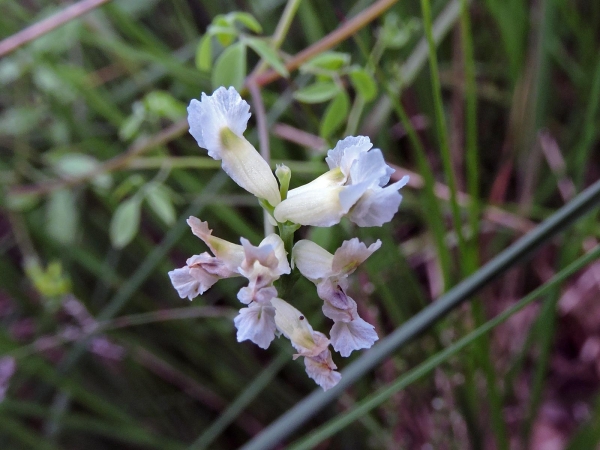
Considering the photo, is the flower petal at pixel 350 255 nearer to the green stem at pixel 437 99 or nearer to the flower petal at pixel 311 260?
the flower petal at pixel 311 260

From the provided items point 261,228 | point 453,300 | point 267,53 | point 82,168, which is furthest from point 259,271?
point 261,228

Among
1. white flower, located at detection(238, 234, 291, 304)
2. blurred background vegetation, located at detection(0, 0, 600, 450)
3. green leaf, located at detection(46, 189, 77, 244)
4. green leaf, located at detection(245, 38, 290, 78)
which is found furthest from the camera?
green leaf, located at detection(46, 189, 77, 244)

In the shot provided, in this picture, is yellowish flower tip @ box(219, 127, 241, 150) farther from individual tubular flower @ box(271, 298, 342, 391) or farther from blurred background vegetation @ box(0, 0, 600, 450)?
blurred background vegetation @ box(0, 0, 600, 450)

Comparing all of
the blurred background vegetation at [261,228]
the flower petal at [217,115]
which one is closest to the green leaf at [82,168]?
the blurred background vegetation at [261,228]

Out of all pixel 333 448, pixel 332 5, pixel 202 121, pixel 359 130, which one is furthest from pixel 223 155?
pixel 333 448

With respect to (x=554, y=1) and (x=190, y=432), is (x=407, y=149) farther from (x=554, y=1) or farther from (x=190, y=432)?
(x=190, y=432)

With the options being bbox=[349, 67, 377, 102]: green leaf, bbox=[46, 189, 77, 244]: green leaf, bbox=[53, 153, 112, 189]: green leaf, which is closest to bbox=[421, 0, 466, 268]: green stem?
bbox=[349, 67, 377, 102]: green leaf
